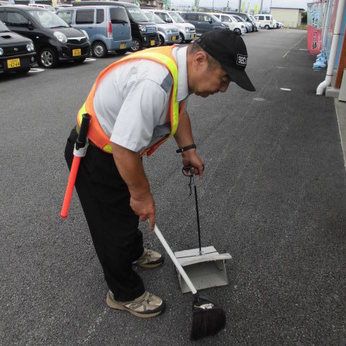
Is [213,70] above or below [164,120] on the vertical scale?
above

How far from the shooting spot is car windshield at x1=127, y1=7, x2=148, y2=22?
571 inches

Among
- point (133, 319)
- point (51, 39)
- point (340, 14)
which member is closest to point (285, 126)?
point (340, 14)

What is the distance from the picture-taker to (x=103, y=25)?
12.8 meters

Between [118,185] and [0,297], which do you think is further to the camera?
[0,297]

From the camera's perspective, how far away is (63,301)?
2.39 meters

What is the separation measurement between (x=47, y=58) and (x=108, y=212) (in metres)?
10.0

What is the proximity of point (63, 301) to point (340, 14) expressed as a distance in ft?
25.6

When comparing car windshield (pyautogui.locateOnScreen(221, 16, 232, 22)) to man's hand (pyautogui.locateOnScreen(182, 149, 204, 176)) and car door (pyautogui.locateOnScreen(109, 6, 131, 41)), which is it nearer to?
car door (pyautogui.locateOnScreen(109, 6, 131, 41))

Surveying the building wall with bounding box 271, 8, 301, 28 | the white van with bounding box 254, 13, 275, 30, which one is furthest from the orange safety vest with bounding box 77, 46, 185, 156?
the building wall with bounding box 271, 8, 301, 28

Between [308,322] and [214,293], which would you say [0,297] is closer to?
[214,293]

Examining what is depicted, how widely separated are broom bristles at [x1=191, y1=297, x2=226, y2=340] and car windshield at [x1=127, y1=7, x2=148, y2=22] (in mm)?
14019

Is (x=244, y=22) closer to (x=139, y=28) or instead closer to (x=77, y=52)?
(x=139, y=28)

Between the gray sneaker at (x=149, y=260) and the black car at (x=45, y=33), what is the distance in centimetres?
920

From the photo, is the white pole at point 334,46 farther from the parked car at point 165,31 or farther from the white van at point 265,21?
the white van at point 265,21
